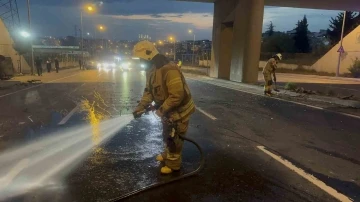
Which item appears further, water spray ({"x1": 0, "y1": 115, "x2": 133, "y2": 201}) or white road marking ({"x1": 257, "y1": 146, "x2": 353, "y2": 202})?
water spray ({"x1": 0, "y1": 115, "x2": 133, "y2": 201})

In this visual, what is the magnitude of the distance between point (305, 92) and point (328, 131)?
841 centimetres

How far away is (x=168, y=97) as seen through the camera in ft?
14.4

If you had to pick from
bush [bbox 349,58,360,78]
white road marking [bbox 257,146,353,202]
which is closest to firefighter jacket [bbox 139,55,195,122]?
white road marking [bbox 257,146,353,202]

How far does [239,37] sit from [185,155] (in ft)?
56.4

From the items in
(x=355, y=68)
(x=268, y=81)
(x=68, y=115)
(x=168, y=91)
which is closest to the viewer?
(x=168, y=91)

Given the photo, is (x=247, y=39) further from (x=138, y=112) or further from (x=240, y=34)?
(x=138, y=112)

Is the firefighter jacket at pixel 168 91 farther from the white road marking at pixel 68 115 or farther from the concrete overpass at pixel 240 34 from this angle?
the concrete overpass at pixel 240 34

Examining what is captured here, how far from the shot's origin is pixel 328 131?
25.3 ft

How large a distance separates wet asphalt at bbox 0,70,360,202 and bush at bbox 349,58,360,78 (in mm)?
26065

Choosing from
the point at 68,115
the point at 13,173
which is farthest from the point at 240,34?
the point at 13,173

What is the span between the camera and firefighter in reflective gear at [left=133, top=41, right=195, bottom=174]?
432 centimetres

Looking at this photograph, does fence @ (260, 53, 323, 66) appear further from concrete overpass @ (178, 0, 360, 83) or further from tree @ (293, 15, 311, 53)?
concrete overpass @ (178, 0, 360, 83)

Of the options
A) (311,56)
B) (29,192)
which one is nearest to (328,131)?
(29,192)

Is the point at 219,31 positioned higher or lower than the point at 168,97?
higher
